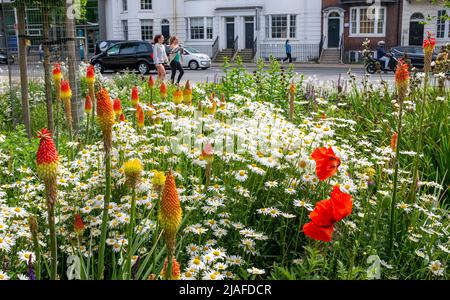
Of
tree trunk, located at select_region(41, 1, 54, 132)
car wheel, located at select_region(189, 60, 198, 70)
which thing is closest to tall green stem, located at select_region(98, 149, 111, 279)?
tree trunk, located at select_region(41, 1, 54, 132)

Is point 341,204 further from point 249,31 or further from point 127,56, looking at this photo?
point 249,31

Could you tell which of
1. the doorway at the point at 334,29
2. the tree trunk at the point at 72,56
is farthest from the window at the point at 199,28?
the tree trunk at the point at 72,56

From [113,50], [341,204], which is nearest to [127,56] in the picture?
[113,50]

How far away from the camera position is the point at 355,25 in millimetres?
35312

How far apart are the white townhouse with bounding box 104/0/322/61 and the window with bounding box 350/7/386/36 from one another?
2.25 m

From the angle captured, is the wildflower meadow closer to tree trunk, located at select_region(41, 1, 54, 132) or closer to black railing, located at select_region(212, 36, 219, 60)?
tree trunk, located at select_region(41, 1, 54, 132)

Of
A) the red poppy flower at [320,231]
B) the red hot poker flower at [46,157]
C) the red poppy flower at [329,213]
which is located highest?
the red hot poker flower at [46,157]

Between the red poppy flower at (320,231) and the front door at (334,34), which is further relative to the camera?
the front door at (334,34)

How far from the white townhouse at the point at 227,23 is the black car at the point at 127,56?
12516mm

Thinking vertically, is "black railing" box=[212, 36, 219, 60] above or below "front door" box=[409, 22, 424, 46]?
below

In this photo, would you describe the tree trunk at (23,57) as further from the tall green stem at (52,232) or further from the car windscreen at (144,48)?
the car windscreen at (144,48)

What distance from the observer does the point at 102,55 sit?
1026 inches

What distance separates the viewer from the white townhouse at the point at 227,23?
36.4 metres

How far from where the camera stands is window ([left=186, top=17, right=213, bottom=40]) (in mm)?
39625
